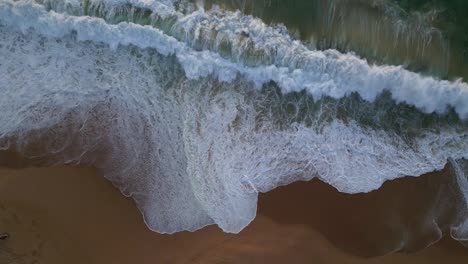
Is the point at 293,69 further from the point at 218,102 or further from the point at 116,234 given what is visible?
the point at 116,234

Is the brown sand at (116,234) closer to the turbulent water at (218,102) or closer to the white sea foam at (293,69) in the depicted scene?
the turbulent water at (218,102)

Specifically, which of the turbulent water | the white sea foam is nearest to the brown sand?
the turbulent water

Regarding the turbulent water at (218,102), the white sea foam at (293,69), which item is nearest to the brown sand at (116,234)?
the turbulent water at (218,102)

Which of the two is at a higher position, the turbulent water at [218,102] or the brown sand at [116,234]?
the turbulent water at [218,102]

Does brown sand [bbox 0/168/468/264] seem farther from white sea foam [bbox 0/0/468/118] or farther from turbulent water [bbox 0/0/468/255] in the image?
white sea foam [bbox 0/0/468/118]

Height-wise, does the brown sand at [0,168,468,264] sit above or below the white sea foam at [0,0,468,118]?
below
